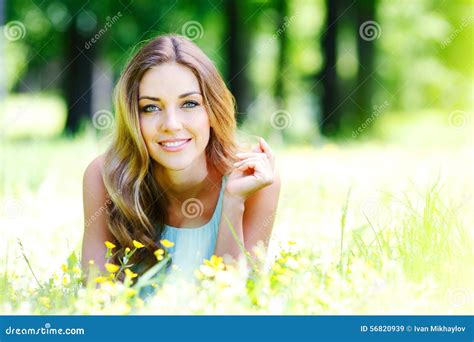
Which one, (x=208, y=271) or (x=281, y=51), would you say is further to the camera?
(x=281, y=51)

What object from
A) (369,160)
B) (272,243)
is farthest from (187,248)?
(369,160)

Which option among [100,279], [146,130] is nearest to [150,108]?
[146,130]

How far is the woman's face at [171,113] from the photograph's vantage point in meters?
2.86

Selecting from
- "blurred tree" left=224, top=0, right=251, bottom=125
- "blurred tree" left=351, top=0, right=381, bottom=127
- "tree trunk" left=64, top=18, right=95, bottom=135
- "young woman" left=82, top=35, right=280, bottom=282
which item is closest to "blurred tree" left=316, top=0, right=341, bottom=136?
"blurred tree" left=351, top=0, right=381, bottom=127

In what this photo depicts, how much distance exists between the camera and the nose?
9.21ft

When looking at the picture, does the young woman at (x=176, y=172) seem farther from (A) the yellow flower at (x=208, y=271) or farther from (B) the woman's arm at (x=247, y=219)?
(A) the yellow flower at (x=208, y=271)

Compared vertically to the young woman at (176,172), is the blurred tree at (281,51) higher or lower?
higher

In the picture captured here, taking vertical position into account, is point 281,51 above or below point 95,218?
above

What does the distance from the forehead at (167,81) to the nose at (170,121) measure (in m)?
0.06

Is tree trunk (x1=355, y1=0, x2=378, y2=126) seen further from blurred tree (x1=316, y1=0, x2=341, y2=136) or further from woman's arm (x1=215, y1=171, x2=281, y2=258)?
woman's arm (x1=215, y1=171, x2=281, y2=258)

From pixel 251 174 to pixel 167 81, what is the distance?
468 mm

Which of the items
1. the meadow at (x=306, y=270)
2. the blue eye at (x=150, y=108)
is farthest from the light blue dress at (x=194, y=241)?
the blue eye at (x=150, y=108)

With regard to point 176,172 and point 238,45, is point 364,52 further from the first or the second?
point 176,172

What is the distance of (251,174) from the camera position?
9.52 feet
